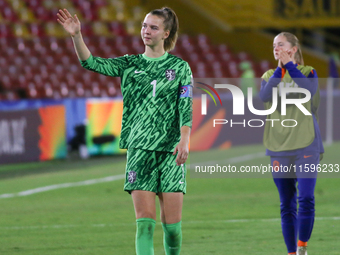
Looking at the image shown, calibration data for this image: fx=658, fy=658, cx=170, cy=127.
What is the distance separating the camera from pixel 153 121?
4.47 m

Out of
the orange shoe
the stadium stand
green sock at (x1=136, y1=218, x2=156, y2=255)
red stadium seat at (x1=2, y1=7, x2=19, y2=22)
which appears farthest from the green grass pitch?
red stadium seat at (x1=2, y1=7, x2=19, y2=22)

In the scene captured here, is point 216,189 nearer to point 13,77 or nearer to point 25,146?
point 25,146

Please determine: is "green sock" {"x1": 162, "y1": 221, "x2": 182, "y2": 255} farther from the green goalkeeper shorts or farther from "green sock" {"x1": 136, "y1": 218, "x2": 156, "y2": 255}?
the green goalkeeper shorts

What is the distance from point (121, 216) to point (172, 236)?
3777mm

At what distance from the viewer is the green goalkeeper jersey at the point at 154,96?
4453 millimetres

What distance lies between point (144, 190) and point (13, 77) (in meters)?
14.7

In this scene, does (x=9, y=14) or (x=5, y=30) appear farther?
(x=9, y=14)

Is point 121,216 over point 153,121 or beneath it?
beneath

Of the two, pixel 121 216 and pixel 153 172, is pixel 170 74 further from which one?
pixel 121 216

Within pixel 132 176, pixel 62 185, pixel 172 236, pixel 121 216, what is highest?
pixel 132 176

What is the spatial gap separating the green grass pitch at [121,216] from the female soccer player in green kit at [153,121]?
1.77 meters

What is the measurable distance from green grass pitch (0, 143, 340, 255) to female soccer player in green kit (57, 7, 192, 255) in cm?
177

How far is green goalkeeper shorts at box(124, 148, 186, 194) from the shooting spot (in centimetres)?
446

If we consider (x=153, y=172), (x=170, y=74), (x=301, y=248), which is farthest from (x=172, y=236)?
(x=301, y=248)
